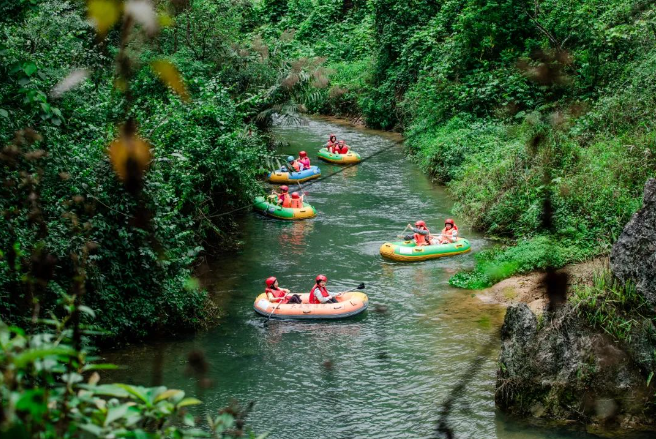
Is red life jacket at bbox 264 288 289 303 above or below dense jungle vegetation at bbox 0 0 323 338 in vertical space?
below

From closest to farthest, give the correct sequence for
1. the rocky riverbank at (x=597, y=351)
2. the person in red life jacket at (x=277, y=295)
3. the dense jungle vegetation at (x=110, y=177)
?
the dense jungle vegetation at (x=110, y=177), the rocky riverbank at (x=597, y=351), the person in red life jacket at (x=277, y=295)

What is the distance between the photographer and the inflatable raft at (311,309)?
11.9m

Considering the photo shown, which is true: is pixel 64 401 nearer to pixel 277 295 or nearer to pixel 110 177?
pixel 110 177

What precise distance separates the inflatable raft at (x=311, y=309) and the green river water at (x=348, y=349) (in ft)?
0.51

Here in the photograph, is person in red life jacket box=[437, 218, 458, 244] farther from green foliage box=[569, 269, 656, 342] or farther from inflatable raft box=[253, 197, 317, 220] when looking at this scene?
green foliage box=[569, 269, 656, 342]

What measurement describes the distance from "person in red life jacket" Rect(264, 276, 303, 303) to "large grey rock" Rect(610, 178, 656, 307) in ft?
17.7

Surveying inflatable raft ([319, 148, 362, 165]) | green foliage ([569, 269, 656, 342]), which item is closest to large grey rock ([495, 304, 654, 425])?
green foliage ([569, 269, 656, 342])

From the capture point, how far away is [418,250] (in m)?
14.9

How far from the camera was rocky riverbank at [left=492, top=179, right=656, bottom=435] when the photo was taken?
8.39 metres

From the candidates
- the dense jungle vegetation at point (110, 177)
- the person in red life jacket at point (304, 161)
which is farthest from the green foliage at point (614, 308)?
the person in red life jacket at point (304, 161)

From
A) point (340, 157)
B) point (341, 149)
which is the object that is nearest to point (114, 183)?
point (340, 157)

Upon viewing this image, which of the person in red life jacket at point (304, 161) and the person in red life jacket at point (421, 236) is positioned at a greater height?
the person in red life jacket at point (421, 236)

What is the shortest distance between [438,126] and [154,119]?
13.1 metres

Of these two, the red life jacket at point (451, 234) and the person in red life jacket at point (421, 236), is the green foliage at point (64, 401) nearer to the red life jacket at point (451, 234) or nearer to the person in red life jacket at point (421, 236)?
the person in red life jacket at point (421, 236)
